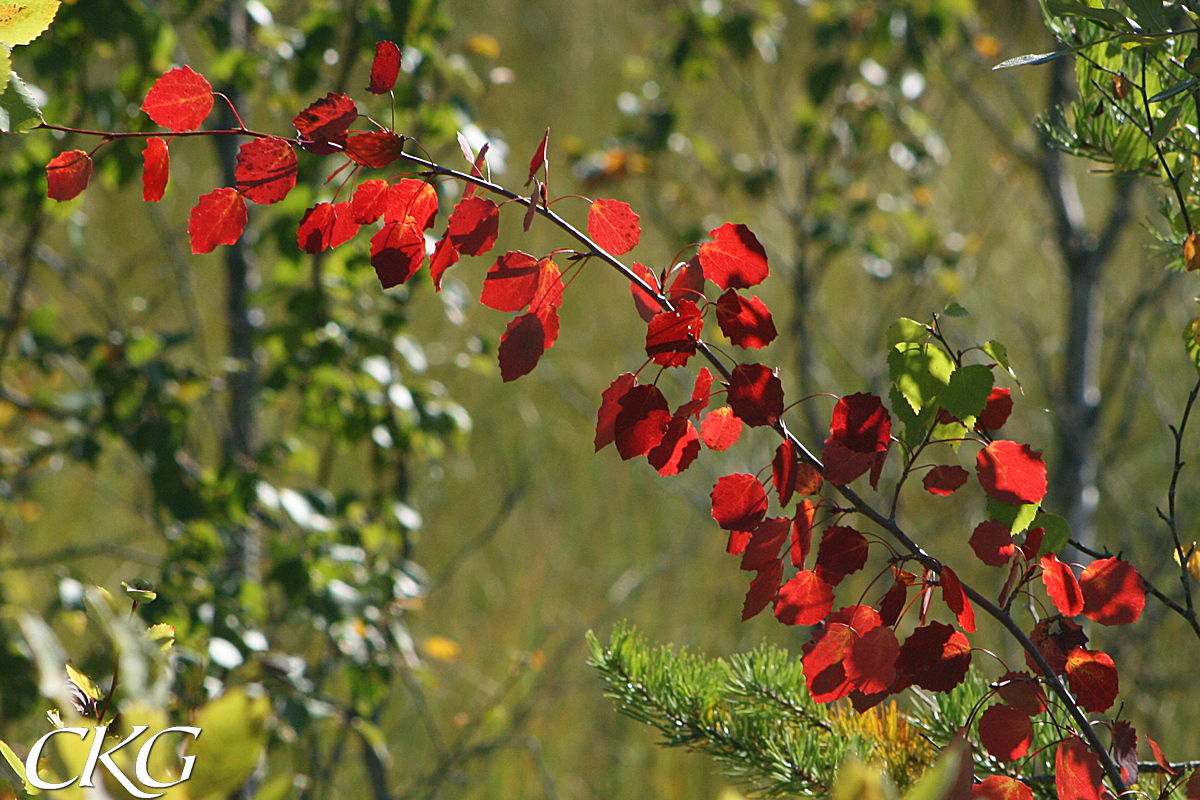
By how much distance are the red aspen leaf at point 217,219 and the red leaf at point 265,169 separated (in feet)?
0.05

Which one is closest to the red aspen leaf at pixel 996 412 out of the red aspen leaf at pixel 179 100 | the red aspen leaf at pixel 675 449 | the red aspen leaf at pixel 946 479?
the red aspen leaf at pixel 946 479

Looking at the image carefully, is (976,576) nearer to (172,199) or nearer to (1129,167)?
(1129,167)

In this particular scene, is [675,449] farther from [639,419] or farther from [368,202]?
[368,202]

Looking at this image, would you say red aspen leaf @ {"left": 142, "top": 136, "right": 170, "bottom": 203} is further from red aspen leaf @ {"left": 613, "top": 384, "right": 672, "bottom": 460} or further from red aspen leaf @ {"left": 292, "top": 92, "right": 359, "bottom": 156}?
red aspen leaf @ {"left": 613, "top": 384, "right": 672, "bottom": 460}

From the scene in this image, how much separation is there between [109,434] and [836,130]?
3.93 feet

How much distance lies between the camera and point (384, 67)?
1.33ft

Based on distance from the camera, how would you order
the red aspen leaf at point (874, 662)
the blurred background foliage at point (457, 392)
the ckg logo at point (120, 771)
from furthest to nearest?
the blurred background foliage at point (457, 392) < the red aspen leaf at point (874, 662) < the ckg logo at point (120, 771)

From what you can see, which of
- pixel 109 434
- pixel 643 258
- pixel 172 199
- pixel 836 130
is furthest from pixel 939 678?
pixel 172 199

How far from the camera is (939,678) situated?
1.35ft

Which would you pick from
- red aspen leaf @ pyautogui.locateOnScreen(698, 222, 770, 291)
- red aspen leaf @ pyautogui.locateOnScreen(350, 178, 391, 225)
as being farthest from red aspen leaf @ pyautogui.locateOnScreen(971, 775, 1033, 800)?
red aspen leaf @ pyautogui.locateOnScreen(350, 178, 391, 225)

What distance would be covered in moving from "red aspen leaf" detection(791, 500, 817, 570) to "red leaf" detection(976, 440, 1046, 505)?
0.07 meters

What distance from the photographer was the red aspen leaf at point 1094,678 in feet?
1.40

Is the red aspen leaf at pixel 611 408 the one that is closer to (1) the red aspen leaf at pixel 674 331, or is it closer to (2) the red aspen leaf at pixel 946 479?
(1) the red aspen leaf at pixel 674 331

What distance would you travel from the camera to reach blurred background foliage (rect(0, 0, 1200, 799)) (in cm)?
102
